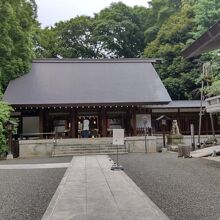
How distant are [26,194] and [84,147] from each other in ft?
52.3

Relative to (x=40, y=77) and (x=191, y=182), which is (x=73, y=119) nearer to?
(x=40, y=77)

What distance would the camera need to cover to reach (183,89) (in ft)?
126

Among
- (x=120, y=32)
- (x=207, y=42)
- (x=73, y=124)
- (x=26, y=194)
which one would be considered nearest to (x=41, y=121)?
(x=73, y=124)

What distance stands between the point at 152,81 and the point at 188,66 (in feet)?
25.3

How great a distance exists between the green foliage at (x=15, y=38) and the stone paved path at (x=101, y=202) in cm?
2056

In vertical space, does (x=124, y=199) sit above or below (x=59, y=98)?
below

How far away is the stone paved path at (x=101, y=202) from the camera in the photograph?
21.5 feet

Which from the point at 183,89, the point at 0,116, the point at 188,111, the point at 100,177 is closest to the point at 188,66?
the point at 183,89

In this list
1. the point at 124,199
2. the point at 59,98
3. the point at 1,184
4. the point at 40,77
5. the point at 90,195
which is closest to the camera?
the point at 124,199

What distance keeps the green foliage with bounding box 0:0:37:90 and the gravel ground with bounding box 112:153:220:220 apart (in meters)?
19.2

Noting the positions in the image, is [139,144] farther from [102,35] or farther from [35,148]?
[102,35]

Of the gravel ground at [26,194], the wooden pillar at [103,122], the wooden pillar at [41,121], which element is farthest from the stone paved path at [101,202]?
the wooden pillar at [103,122]

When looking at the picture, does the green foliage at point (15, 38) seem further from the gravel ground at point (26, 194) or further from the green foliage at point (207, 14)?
the gravel ground at point (26, 194)

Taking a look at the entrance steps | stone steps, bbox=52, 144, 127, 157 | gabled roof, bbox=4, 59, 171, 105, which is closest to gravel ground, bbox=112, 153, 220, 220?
stone steps, bbox=52, 144, 127, 157
